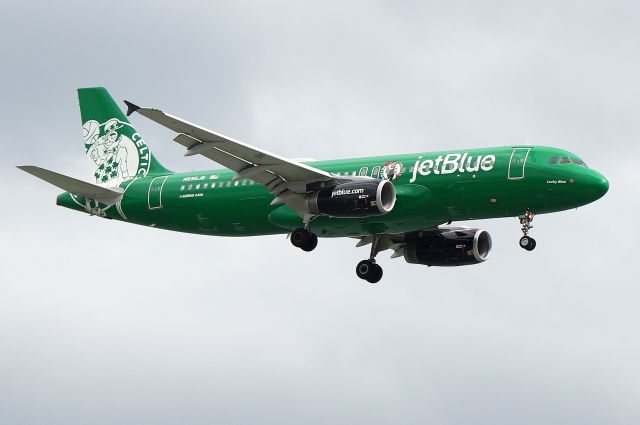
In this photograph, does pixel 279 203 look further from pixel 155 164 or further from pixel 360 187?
pixel 155 164

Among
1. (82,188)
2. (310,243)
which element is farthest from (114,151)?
(310,243)

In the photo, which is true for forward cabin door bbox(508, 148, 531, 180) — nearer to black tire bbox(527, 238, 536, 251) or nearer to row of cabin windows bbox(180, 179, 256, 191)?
black tire bbox(527, 238, 536, 251)

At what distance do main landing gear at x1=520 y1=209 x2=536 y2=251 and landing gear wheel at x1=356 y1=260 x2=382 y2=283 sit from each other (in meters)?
8.78

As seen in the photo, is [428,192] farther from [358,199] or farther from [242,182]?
[242,182]

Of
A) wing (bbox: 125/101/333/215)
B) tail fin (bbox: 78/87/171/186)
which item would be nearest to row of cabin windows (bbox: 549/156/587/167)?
wing (bbox: 125/101/333/215)

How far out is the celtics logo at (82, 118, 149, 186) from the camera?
2672 inches

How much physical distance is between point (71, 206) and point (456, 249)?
58.0ft

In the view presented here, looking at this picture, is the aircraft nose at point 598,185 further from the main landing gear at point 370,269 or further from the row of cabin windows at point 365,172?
the main landing gear at point 370,269

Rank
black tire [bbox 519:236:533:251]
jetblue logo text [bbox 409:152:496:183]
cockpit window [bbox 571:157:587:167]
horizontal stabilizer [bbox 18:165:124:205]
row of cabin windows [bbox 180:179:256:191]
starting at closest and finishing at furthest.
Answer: black tire [bbox 519:236:533:251] < jetblue logo text [bbox 409:152:496:183] < cockpit window [bbox 571:157:587:167] < horizontal stabilizer [bbox 18:165:124:205] < row of cabin windows [bbox 180:179:256:191]

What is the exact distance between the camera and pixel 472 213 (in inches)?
2281

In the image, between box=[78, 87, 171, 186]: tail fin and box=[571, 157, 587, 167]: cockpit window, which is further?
box=[78, 87, 171, 186]: tail fin

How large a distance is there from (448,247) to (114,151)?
16558 millimetres

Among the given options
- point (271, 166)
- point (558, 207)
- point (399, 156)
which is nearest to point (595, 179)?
point (558, 207)

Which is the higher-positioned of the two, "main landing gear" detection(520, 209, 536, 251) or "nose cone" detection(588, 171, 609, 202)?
"nose cone" detection(588, 171, 609, 202)
